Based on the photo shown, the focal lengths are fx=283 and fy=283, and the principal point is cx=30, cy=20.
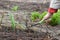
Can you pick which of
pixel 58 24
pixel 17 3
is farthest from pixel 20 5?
pixel 58 24

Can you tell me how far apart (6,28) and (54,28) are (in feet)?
2.62

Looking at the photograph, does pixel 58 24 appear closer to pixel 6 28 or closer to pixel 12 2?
pixel 6 28

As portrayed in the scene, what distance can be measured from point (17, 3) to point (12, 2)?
6.4 inches

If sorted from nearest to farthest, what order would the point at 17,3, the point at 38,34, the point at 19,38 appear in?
1. the point at 19,38
2. the point at 38,34
3. the point at 17,3

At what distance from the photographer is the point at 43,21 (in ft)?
14.9

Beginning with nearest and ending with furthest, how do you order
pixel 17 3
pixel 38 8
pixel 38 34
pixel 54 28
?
pixel 38 34
pixel 54 28
pixel 38 8
pixel 17 3

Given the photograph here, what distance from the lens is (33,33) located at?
408cm

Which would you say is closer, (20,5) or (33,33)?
(33,33)

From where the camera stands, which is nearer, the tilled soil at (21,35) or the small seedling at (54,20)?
the tilled soil at (21,35)

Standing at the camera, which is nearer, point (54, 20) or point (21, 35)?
point (21, 35)

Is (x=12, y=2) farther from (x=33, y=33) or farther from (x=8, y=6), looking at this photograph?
(x=33, y=33)

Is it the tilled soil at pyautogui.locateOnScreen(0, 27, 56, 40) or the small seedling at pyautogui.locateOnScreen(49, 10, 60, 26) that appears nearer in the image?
the tilled soil at pyautogui.locateOnScreen(0, 27, 56, 40)

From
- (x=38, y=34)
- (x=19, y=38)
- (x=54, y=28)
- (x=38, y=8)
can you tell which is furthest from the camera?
(x=38, y=8)

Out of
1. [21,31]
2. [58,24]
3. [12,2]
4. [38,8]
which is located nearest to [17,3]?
[12,2]
